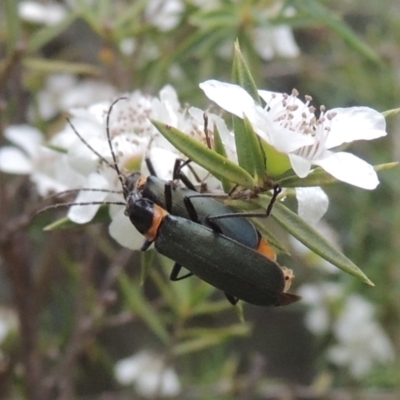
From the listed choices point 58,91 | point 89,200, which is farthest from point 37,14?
point 89,200

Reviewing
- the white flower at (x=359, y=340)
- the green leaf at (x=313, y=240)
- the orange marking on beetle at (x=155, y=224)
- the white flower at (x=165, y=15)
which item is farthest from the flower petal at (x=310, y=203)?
the white flower at (x=359, y=340)

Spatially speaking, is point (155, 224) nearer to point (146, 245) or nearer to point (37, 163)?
point (146, 245)

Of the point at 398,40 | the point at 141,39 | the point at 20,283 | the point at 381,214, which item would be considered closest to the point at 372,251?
the point at 381,214

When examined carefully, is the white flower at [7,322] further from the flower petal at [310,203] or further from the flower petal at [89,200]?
the flower petal at [310,203]

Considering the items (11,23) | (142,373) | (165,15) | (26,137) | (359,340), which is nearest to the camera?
(11,23)

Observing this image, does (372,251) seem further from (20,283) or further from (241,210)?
(241,210)

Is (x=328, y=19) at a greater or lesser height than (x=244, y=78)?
lesser

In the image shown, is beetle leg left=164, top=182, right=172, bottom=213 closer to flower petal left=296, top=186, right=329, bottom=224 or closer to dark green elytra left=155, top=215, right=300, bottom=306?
dark green elytra left=155, top=215, right=300, bottom=306
